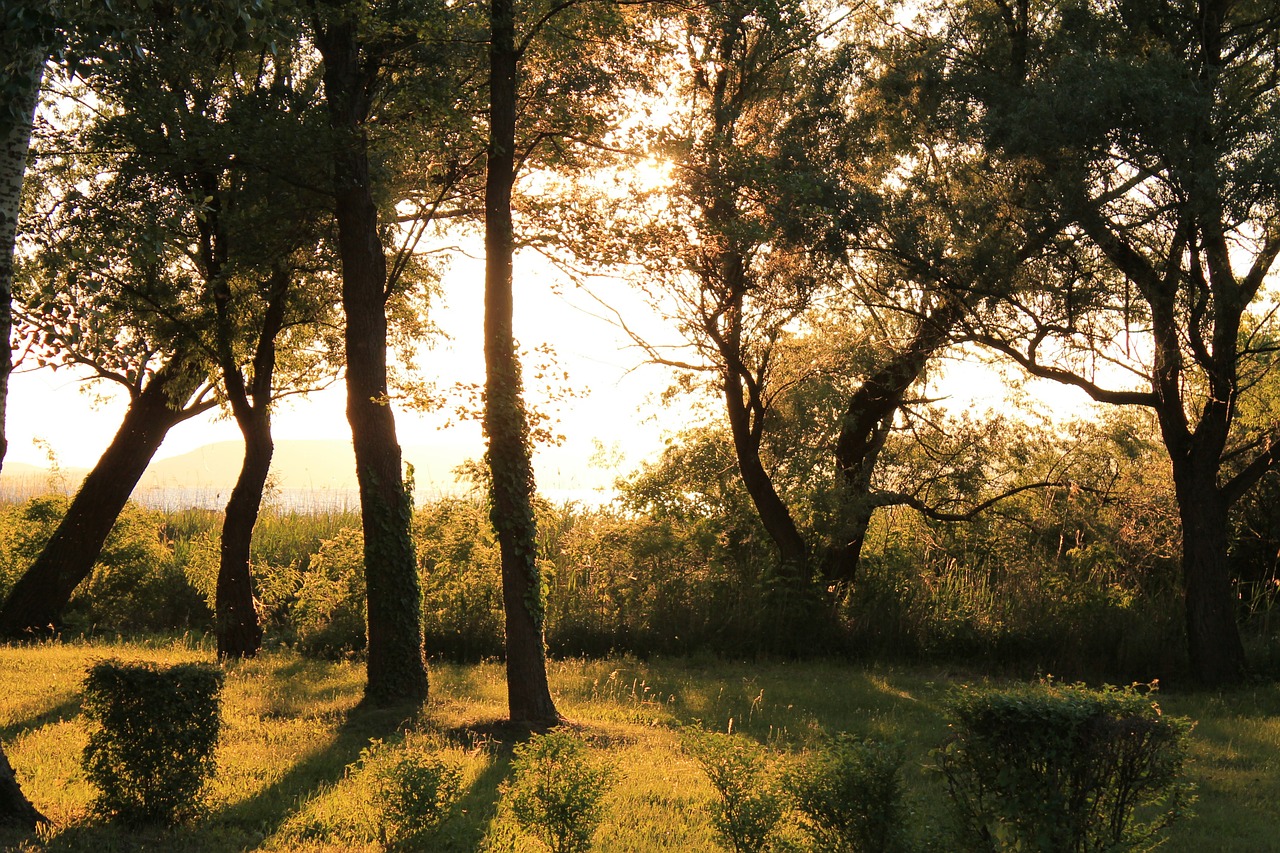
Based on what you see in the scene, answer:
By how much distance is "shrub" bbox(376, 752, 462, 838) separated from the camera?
588cm

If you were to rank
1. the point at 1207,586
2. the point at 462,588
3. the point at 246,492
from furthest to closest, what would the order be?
the point at 462,588
the point at 246,492
the point at 1207,586

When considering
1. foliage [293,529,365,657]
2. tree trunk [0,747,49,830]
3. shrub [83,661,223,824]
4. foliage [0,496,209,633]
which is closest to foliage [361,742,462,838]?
shrub [83,661,223,824]

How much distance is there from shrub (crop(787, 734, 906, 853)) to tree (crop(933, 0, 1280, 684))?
8.47 metres

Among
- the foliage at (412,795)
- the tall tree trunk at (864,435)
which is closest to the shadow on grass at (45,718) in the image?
the foliage at (412,795)

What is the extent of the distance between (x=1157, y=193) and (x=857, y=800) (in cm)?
918

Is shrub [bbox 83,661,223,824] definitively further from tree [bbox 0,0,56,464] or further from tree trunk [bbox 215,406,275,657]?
tree trunk [bbox 215,406,275,657]

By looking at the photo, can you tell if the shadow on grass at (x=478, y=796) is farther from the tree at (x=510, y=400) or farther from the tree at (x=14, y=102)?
the tree at (x=14, y=102)

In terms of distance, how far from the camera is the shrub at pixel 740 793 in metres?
5.63

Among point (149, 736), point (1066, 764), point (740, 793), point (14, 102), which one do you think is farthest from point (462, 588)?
point (1066, 764)

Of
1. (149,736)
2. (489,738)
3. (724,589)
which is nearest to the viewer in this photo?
(149,736)

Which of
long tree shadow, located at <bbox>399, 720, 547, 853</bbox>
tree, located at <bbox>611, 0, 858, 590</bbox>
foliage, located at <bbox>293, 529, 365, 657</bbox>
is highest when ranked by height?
tree, located at <bbox>611, 0, 858, 590</bbox>

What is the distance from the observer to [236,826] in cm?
667

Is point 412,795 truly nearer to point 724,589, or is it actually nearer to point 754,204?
point 754,204

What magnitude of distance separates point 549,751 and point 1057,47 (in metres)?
11.0
